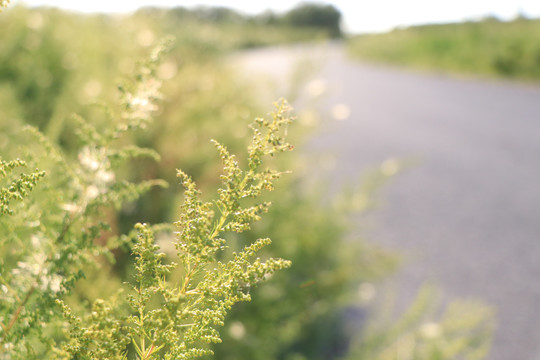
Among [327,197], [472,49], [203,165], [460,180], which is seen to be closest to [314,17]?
[472,49]

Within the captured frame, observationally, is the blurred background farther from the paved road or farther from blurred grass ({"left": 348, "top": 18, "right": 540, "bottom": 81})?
blurred grass ({"left": 348, "top": 18, "right": 540, "bottom": 81})

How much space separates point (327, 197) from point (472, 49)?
11.6 meters

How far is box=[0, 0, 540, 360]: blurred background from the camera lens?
7.79 ft

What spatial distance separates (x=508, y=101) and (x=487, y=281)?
7.68m

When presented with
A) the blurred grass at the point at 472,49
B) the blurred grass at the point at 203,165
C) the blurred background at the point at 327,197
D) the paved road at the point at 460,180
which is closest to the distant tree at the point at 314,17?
the blurred grass at the point at 472,49

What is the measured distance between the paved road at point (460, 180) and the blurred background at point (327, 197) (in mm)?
24

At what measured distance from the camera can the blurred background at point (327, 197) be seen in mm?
2375

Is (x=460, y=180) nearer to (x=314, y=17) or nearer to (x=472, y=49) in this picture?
(x=472, y=49)

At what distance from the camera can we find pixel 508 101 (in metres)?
10.7

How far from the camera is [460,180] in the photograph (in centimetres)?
669

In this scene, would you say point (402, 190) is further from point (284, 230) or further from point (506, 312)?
point (284, 230)

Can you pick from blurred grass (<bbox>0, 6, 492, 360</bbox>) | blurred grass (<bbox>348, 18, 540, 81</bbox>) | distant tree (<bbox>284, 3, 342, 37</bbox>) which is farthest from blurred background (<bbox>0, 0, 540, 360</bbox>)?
distant tree (<bbox>284, 3, 342, 37</bbox>)

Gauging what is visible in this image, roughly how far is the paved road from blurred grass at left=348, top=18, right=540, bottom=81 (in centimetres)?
73

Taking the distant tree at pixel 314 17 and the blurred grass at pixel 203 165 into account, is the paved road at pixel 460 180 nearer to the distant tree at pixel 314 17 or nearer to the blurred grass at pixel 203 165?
the blurred grass at pixel 203 165
